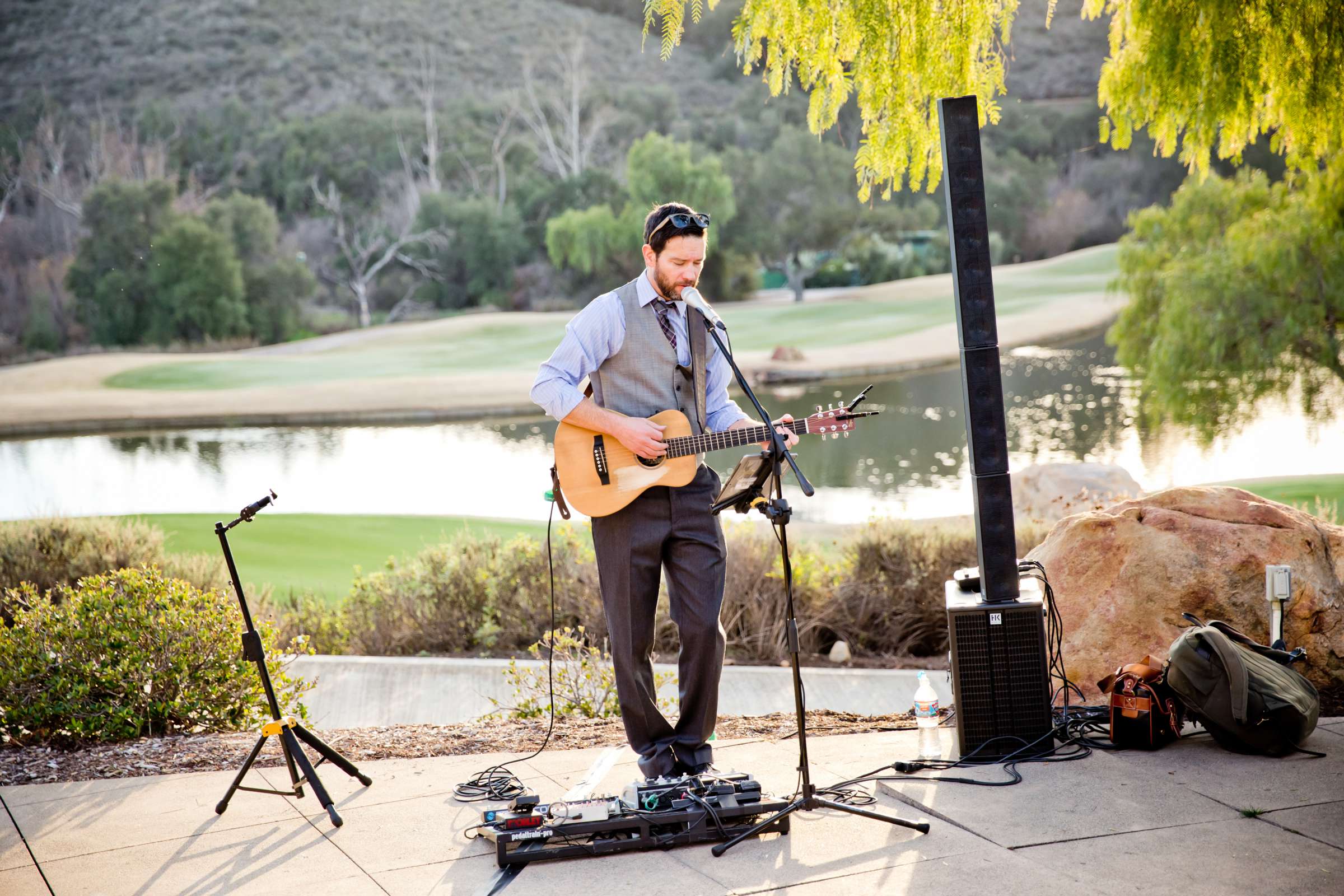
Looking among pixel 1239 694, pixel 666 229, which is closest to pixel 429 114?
pixel 666 229

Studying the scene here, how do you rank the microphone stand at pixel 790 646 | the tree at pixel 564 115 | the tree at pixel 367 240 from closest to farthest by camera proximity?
the microphone stand at pixel 790 646
the tree at pixel 367 240
the tree at pixel 564 115

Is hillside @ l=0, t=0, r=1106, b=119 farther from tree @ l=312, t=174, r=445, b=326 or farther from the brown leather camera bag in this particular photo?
the brown leather camera bag

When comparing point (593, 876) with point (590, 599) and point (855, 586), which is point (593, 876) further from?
point (855, 586)

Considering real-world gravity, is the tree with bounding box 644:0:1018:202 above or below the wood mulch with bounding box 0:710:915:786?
above

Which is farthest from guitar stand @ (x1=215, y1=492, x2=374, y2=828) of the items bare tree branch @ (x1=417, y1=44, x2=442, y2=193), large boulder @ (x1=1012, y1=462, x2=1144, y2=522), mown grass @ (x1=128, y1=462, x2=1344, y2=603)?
bare tree branch @ (x1=417, y1=44, x2=442, y2=193)

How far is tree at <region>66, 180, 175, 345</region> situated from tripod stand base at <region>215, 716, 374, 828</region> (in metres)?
19.0

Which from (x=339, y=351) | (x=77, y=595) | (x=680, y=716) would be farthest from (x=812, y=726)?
(x=339, y=351)

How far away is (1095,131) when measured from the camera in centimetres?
2500

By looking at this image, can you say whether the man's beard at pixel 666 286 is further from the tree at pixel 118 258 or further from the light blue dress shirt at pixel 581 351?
the tree at pixel 118 258

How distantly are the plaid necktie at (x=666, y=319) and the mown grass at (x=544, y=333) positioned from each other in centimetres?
1739

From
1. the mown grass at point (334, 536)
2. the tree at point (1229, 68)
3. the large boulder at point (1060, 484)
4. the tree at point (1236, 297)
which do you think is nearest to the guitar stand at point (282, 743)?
the tree at point (1229, 68)

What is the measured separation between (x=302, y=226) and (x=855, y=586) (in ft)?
67.6

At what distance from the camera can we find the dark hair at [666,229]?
131 inches

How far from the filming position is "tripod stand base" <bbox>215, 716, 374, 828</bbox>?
3320 mm
